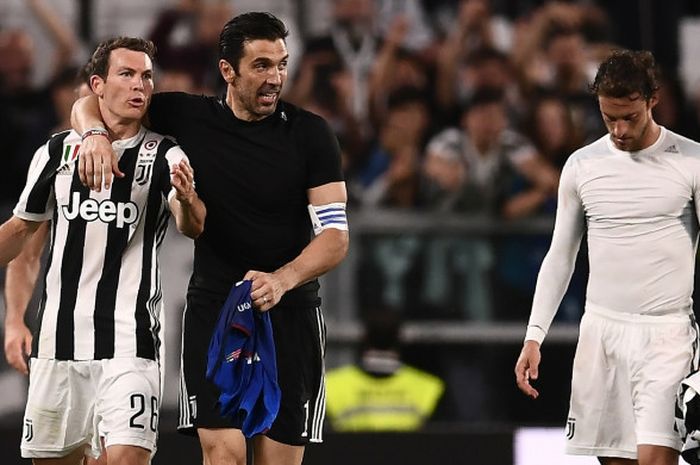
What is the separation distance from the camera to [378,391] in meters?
8.58

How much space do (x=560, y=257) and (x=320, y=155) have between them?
974 millimetres

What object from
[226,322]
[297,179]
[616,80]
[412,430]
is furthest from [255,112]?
[412,430]

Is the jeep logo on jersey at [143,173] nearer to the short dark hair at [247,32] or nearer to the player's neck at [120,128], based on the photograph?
the player's neck at [120,128]

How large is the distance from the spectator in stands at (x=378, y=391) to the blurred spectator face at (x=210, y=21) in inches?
89.1

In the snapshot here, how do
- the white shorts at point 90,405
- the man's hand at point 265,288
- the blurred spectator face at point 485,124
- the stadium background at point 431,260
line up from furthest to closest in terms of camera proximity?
the blurred spectator face at point 485,124 → the stadium background at point 431,260 → the white shorts at point 90,405 → the man's hand at point 265,288

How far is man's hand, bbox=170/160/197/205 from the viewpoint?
4762 mm

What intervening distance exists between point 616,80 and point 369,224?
153 inches

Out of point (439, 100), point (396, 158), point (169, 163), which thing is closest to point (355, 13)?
point (439, 100)

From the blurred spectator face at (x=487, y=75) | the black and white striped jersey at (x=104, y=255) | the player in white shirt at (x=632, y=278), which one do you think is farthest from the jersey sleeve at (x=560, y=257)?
the blurred spectator face at (x=487, y=75)

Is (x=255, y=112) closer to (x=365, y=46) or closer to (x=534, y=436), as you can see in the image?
(x=534, y=436)

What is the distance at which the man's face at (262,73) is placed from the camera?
5.12m

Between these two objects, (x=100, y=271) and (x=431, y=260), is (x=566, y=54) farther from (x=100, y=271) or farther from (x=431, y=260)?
(x=100, y=271)

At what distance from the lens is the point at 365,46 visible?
9438 mm

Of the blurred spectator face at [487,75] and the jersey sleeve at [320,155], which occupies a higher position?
the blurred spectator face at [487,75]
